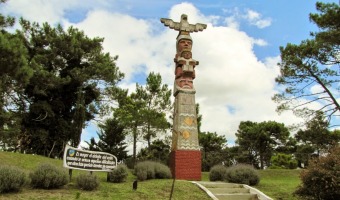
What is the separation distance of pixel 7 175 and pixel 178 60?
10.9 metres

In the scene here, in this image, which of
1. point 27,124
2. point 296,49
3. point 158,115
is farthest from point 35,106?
point 296,49

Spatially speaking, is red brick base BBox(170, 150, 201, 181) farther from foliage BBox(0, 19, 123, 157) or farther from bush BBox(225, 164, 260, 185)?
foliage BBox(0, 19, 123, 157)

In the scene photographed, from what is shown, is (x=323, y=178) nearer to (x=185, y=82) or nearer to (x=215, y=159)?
(x=185, y=82)

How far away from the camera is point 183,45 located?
18562mm

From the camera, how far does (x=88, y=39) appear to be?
91.1 ft

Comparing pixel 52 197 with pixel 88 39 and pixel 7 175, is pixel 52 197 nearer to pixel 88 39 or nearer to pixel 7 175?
pixel 7 175

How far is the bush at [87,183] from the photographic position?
34.2ft

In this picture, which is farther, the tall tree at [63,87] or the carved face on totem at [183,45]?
the tall tree at [63,87]

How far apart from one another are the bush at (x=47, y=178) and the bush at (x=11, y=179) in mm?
446

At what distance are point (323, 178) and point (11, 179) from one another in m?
8.89

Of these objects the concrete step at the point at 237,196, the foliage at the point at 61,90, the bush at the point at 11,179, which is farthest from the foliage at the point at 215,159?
the bush at the point at 11,179

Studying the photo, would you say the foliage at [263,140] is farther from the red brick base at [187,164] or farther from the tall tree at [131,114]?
the red brick base at [187,164]

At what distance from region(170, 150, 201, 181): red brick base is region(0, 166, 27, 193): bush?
781cm

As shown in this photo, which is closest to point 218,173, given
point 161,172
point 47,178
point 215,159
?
point 161,172
